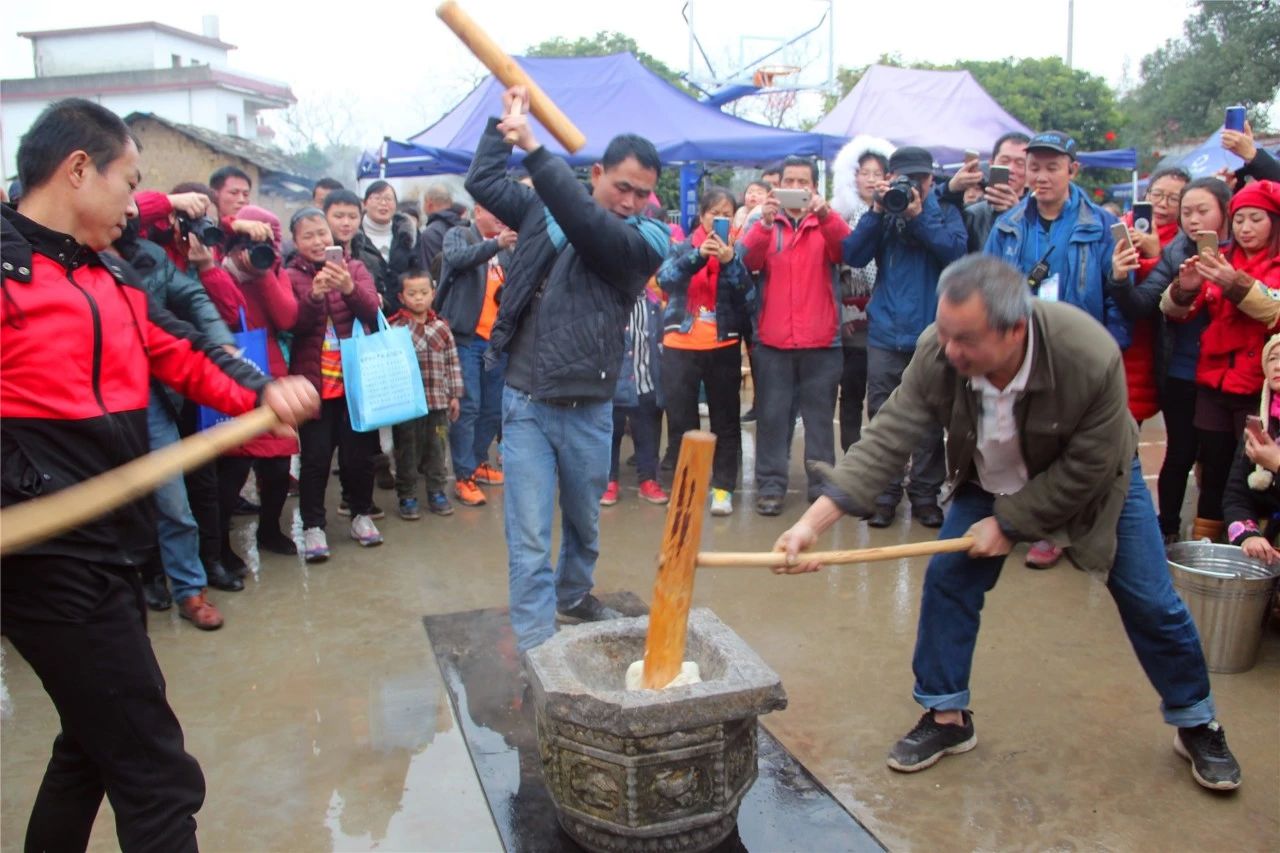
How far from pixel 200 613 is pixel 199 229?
1.67 meters

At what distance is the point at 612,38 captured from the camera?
2611 cm

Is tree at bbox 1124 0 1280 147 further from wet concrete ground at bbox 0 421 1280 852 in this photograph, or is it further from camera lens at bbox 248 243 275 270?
camera lens at bbox 248 243 275 270

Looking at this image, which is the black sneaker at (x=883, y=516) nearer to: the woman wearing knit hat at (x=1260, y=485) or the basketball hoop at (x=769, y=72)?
the woman wearing knit hat at (x=1260, y=485)

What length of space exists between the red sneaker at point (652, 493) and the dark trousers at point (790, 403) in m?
0.63

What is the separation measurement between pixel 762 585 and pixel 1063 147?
8.09 feet

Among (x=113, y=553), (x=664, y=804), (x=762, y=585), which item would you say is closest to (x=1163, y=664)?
(x=664, y=804)

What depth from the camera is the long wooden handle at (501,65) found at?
2.93 m

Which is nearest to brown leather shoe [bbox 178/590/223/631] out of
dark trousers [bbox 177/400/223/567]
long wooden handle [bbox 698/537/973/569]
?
A: dark trousers [bbox 177/400/223/567]

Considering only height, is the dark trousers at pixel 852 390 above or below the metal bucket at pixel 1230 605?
above

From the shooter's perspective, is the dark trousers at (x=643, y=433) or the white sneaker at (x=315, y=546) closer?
the white sneaker at (x=315, y=546)

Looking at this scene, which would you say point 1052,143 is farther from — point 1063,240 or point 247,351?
point 247,351

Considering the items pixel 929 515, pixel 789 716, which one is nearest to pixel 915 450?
pixel 929 515

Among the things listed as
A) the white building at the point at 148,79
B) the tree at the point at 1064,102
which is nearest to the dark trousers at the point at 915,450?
the tree at the point at 1064,102

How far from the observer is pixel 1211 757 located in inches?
120
